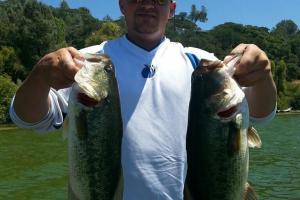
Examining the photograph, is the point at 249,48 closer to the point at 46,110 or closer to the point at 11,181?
the point at 46,110

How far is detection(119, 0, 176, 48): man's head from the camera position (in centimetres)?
398

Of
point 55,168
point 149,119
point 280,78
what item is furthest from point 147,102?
point 280,78

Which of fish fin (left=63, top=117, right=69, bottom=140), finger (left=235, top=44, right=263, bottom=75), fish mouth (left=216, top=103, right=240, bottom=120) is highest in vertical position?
finger (left=235, top=44, right=263, bottom=75)

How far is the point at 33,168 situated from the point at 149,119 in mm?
21408

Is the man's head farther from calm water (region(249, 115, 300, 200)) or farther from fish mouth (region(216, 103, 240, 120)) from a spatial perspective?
calm water (region(249, 115, 300, 200))

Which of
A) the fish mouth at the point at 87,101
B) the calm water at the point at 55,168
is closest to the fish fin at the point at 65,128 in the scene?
the fish mouth at the point at 87,101

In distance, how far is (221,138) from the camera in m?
3.36

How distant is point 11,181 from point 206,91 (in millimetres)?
19028

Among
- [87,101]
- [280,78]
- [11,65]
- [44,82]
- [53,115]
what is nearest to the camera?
[87,101]

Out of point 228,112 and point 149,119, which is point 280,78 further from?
point 228,112

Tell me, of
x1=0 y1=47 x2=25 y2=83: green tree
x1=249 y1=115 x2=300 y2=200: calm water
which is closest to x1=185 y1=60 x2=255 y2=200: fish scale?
x1=249 y1=115 x2=300 y2=200: calm water

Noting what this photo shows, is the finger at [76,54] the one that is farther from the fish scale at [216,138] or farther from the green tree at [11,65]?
the green tree at [11,65]

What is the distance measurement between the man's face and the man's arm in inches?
28.8

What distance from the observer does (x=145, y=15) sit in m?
3.98
